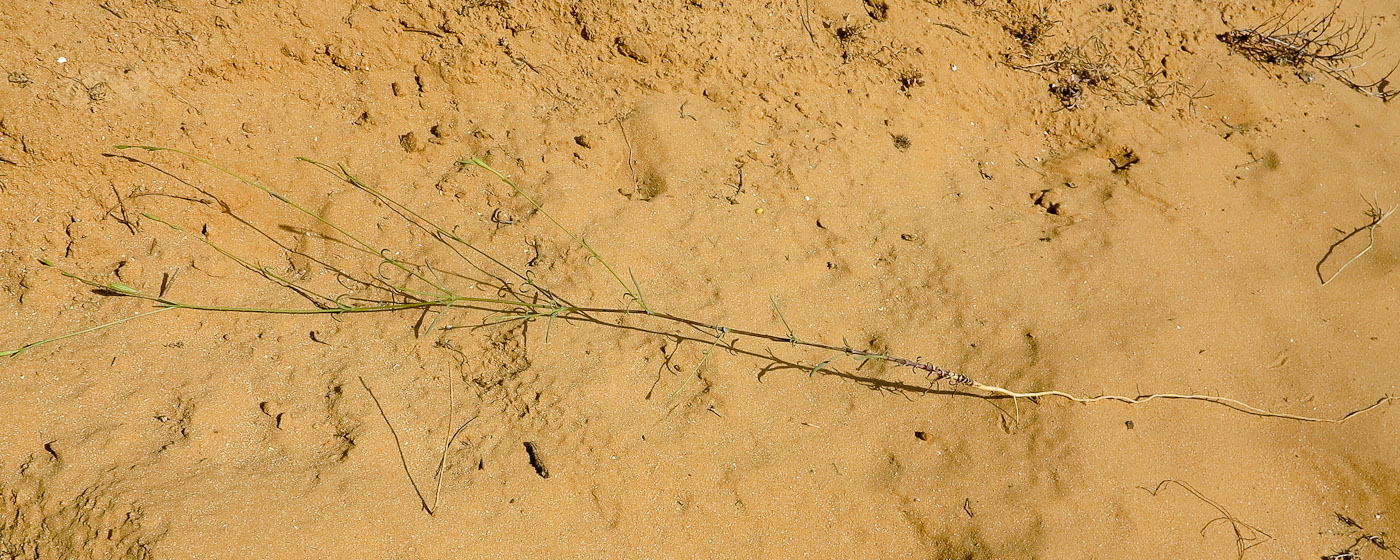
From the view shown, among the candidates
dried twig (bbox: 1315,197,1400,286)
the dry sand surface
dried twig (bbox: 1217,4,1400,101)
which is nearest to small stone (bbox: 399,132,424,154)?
the dry sand surface

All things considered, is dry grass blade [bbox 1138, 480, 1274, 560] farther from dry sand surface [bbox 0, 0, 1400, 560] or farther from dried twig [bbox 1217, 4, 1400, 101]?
dried twig [bbox 1217, 4, 1400, 101]

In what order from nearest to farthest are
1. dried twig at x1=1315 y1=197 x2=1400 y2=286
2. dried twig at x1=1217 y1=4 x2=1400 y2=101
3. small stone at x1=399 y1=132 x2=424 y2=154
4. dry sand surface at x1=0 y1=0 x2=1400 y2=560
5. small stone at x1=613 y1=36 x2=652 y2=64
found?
1. dry sand surface at x1=0 y1=0 x2=1400 y2=560
2. small stone at x1=399 y1=132 x2=424 y2=154
3. small stone at x1=613 y1=36 x2=652 y2=64
4. dried twig at x1=1315 y1=197 x2=1400 y2=286
5. dried twig at x1=1217 y1=4 x2=1400 y2=101


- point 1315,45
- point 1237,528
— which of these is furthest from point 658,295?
point 1315,45

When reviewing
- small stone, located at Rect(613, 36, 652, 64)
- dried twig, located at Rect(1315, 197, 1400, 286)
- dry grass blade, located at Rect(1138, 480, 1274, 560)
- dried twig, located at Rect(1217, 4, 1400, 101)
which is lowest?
dry grass blade, located at Rect(1138, 480, 1274, 560)

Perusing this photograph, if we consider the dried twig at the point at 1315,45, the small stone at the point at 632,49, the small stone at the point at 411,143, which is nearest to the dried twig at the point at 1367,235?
the dried twig at the point at 1315,45

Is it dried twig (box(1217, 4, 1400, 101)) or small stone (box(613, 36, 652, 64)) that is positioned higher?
small stone (box(613, 36, 652, 64))

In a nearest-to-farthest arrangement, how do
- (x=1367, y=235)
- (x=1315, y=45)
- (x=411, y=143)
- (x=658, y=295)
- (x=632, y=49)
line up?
(x=658, y=295)
(x=411, y=143)
(x=632, y=49)
(x=1367, y=235)
(x=1315, y=45)

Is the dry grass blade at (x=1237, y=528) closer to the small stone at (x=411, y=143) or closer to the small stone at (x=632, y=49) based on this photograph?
the small stone at (x=632, y=49)

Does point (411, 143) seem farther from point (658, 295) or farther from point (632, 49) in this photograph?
point (658, 295)

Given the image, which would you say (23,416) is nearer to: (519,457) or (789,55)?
(519,457)
